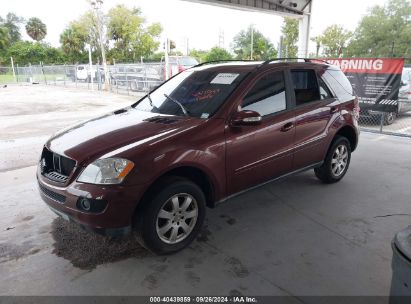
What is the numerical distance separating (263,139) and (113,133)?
1521 mm

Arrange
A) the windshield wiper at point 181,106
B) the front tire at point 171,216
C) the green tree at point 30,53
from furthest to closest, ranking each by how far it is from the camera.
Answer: the green tree at point 30,53, the windshield wiper at point 181,106, the front tire at point 171,216

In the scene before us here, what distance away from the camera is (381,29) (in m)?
38.8

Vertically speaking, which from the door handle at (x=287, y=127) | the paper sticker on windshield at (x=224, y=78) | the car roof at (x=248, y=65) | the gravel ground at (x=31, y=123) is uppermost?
the car roof at (x=248, y=65)

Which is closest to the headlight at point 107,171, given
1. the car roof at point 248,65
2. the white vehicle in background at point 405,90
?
the car roof at point 248,65

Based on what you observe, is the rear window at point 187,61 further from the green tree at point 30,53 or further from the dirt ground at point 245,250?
the green tree at point 30,53

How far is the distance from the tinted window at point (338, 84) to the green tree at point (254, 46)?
41749 millimetres

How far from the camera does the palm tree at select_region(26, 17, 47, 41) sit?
60094 mm

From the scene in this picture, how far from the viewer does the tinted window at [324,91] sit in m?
4.34

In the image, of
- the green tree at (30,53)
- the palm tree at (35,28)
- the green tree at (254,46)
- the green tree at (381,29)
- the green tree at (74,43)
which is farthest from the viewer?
the palm tree at (35,28)

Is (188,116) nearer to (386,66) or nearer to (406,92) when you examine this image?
(386,66)

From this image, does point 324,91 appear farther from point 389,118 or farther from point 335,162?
point 389,118

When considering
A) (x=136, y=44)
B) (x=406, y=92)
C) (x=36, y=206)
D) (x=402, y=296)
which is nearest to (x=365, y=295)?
(x=402, y=296)

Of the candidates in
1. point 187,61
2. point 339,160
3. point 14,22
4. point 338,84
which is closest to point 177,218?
point 339,160

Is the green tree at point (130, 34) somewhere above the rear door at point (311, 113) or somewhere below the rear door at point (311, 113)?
above
